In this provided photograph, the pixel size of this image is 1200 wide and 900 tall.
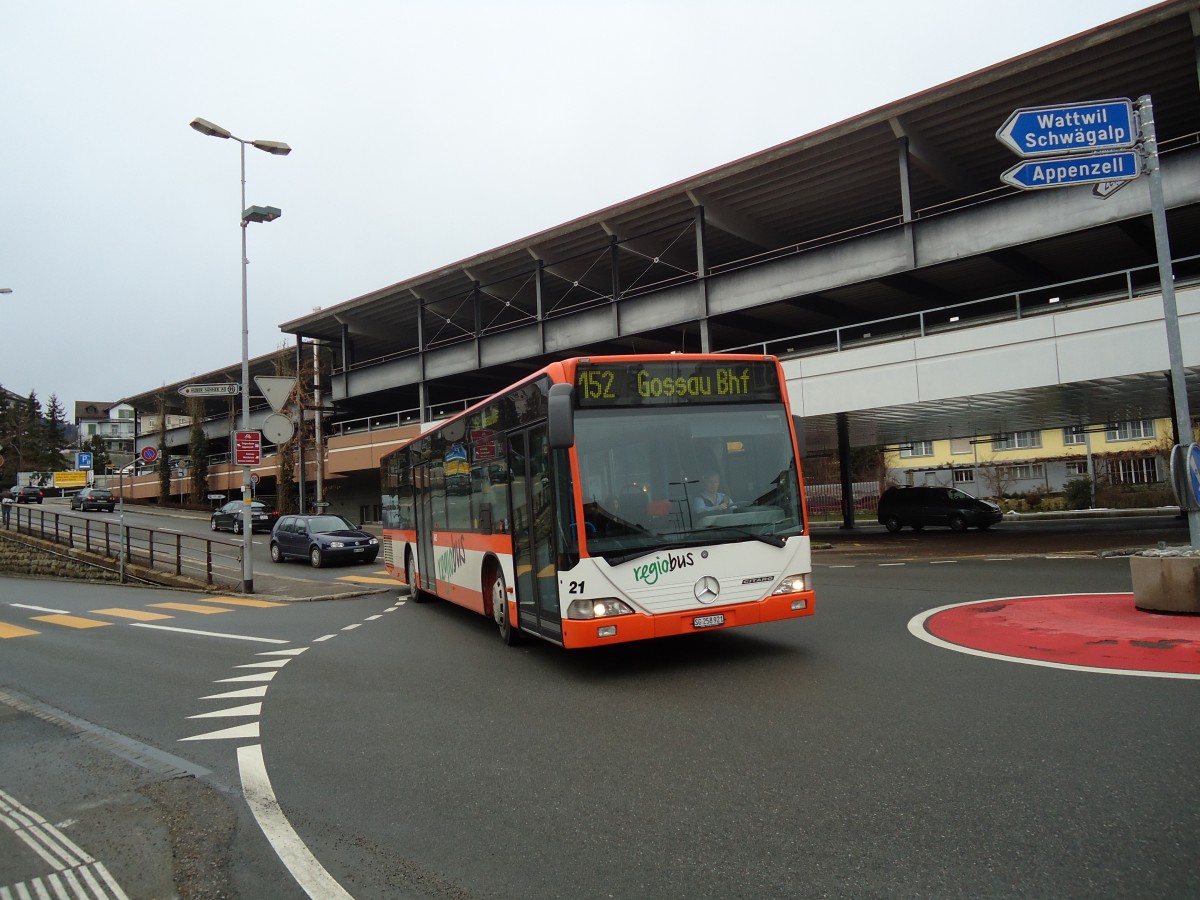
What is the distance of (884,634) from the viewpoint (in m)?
8.91

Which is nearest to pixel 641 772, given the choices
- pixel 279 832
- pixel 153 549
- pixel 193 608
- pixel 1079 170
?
pixel 279 832

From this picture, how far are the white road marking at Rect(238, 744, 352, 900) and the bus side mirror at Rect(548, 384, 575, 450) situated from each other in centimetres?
327

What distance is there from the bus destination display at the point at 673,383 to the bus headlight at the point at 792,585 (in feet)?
6.04

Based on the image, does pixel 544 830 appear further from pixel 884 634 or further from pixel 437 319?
pixel 437 319

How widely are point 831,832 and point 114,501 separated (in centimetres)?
6142

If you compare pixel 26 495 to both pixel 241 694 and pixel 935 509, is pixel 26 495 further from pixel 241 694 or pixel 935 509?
pixel 241 694

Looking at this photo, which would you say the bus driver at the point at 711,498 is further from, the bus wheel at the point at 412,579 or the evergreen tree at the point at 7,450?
the evergreen tree at the point at 7,450

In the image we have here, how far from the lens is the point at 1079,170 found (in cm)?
866

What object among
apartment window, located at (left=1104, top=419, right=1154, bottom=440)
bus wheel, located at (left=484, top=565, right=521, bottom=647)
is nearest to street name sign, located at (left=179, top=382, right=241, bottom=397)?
bus wheel, located at (left=484, top=565, right=521, bottom=647)

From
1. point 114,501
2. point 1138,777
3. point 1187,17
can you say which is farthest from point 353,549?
point 114,501

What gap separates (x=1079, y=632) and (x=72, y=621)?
51.5ft

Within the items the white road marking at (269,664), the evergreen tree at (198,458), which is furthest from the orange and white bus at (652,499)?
the evergreen tree at (198,458)

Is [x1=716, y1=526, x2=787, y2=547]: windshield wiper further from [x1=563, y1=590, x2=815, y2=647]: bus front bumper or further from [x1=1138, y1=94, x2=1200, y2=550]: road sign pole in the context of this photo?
[x1=1138, y1=94, x2=1200, y2=550]: road sign pole

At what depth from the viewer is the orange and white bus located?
7301 millimetres
